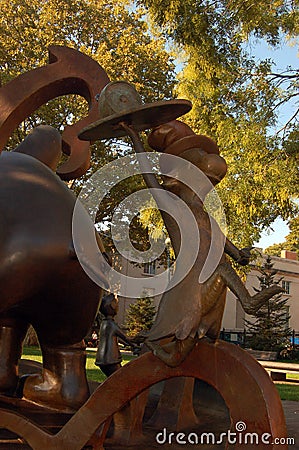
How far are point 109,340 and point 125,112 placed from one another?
1.48 m

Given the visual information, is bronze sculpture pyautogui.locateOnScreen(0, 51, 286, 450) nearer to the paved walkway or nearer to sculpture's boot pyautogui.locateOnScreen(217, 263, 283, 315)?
sculpture's boot pyautogui.locateOnScreen(217, 263, 283, 315)

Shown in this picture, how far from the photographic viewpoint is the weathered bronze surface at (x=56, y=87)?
10.8 feet

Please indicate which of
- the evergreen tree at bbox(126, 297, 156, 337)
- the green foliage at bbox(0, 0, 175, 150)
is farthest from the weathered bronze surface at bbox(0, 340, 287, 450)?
the evergreen tree at bbox(126, 297, 156, 337)

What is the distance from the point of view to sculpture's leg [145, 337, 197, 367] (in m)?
1.97

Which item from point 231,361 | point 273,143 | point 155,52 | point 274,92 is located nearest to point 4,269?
point 231,361

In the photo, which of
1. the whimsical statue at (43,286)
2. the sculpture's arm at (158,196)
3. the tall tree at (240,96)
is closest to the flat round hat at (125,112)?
the sculpture's arm at (158,196)

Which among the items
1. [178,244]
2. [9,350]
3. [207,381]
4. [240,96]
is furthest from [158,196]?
[240,96]

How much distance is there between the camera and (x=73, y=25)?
1523 cm

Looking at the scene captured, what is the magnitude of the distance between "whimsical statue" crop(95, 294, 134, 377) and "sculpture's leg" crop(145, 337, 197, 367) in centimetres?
99

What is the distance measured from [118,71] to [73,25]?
6.75 feet

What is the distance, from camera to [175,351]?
2.00 m

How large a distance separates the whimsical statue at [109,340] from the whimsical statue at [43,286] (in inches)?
5.3

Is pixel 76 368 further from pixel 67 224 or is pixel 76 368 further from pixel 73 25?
pixel 73 25

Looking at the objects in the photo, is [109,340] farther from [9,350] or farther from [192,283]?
[192,283]
